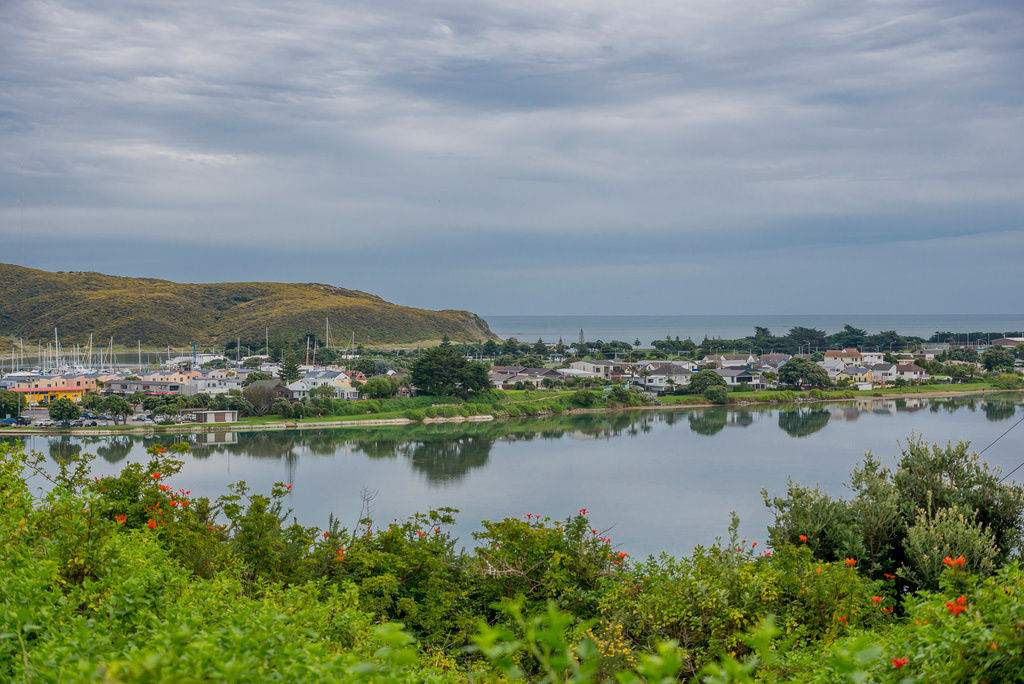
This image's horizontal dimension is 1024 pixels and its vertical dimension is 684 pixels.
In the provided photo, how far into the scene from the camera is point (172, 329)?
5875cm

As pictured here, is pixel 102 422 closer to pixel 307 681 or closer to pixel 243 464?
pixel 243 464

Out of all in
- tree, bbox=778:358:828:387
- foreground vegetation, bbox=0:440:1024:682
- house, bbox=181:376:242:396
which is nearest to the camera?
foreground vegetation, bbox=0:440:1024:682

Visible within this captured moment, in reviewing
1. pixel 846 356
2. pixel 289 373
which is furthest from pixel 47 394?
pixel 846 356

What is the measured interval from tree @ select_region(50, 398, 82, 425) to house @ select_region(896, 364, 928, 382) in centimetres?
3619

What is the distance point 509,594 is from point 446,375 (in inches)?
964

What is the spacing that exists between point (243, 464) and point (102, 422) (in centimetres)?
935

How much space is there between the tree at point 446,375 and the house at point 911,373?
2210 centimetres

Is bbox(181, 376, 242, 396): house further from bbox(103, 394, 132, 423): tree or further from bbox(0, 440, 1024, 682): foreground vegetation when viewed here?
bbox(0, 440, 1024, 682): foreground vegetation

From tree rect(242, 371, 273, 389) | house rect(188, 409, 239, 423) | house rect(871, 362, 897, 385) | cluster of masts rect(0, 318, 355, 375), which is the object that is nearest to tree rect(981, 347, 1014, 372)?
house rect(871, 362, 897, 385)

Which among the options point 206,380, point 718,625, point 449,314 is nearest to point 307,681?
point 718,625

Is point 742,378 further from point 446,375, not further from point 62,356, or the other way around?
point 62,356

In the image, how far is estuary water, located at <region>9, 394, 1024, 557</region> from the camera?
45.9ft

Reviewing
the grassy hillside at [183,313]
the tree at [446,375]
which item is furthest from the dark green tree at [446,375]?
the grassy hillside at [183,313]

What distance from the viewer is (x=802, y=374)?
34.9 meters
